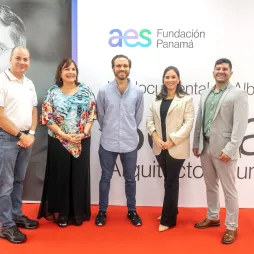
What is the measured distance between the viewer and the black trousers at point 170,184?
9.65ft

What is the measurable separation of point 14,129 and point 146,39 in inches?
67.2

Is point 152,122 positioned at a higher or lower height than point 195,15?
lower

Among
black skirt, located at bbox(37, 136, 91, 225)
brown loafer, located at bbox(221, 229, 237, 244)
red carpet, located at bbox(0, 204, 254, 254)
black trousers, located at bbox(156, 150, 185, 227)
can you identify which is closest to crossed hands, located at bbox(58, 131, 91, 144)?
black skirt, located at bbox(37, 136, 91, 225)

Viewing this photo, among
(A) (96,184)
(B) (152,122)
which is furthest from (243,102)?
(A) (96,184)

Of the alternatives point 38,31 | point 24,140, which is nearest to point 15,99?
point 24,140

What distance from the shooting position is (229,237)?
282 cm

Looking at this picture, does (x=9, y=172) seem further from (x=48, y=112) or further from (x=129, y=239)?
(x=129, y=239)

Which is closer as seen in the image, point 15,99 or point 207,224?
point 15,99

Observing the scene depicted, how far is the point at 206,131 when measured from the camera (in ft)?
9.41

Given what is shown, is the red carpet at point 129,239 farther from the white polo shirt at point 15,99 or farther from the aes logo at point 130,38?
the aes logo at point 130,38

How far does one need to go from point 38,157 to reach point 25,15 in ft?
5.22

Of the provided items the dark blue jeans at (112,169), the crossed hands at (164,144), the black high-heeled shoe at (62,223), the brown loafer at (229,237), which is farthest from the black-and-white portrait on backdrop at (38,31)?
the brown loafer at (229,237)

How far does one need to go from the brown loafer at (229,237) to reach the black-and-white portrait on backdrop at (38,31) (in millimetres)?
2428

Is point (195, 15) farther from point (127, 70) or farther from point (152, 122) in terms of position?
Result: point (152, 122)
